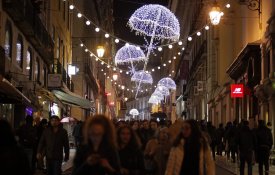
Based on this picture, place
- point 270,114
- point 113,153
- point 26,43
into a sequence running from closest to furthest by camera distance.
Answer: point 113,153 → point 270,114 → point 26,43

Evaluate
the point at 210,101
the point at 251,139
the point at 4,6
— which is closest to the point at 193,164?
the point at 251,139

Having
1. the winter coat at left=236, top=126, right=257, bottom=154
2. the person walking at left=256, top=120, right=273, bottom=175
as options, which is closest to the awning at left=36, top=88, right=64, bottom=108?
the person walking at left=256, top=120, right=273, bottom=175

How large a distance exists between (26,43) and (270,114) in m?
11.6

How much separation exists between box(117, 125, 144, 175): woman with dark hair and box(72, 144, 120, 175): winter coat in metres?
0.84

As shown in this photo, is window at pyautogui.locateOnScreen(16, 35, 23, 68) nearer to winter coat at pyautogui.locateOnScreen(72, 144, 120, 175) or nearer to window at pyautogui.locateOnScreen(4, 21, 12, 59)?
window at pyautogui.locateOnScreen(4, 21, 12, 59)

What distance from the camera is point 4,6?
23.6 metres

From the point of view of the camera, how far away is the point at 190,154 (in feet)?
28.8

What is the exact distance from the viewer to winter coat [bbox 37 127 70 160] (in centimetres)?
1384

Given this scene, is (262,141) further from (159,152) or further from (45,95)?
(45,95)

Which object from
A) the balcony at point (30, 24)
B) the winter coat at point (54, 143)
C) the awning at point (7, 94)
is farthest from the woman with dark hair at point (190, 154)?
the balcony at point (30, 24)

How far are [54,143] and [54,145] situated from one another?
0.14 ft

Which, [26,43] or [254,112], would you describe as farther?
[254,112]

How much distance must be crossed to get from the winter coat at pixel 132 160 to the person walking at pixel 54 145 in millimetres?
6065

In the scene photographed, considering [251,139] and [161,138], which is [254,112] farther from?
[161,138]
